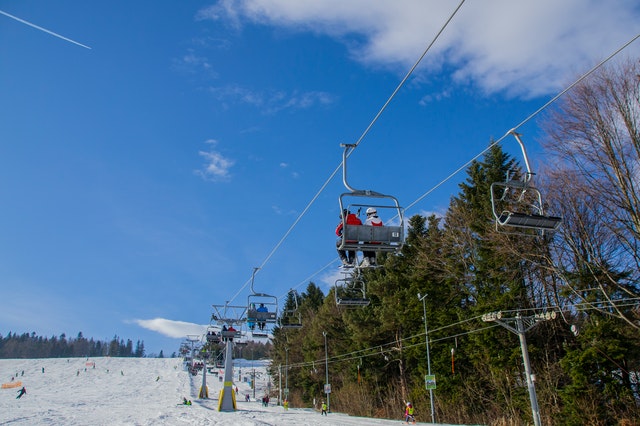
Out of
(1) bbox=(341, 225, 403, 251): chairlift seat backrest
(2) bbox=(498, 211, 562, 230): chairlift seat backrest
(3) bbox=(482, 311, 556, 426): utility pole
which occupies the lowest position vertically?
(3) bbox=(482, 311, 556, 426): utility pole

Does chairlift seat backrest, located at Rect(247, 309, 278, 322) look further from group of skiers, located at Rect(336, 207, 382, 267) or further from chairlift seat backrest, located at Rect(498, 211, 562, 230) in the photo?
chairlift seat backrest, located at Rect(498, 211, 562, 230)

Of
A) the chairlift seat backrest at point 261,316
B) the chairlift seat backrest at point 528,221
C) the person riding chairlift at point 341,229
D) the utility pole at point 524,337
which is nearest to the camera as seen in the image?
the chairlift seat backrest at point 528,221

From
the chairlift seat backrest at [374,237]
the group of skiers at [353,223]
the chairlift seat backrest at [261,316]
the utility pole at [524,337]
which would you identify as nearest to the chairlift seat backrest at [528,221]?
the chairlift seat backrest at [374,237]

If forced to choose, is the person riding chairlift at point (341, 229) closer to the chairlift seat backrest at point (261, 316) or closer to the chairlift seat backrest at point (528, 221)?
the chairlift seat backrest at point (528, 221)

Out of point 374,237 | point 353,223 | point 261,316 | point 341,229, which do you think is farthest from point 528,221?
point 261,316

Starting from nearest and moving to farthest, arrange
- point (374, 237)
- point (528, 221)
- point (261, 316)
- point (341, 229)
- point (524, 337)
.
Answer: point (528, 221) < point (374, 237) < point (341, 229) < point (524, 337) < point (261, 316)

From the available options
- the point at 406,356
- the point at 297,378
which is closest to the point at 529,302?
the point at 406,356

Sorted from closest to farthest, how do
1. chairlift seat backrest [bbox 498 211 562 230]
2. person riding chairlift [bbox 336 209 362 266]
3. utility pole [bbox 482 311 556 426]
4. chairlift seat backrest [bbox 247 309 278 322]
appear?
1. chairlift seat backrest [bbox 498 211 562 230]
2. person riding chairlift [bbox 336 209 362 266]
3. utility pole [bbox 482 311 556 426]
4. chairlift seat backrest [bbox 247 309 278 322]

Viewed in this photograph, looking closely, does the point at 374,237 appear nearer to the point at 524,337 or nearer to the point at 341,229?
the point at 341,229

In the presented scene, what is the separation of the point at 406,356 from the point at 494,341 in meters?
11.9

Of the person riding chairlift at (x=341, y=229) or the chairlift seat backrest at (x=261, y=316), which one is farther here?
the chairlift seat backrest at (x=261, y=316)

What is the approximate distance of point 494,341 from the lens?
28.7 m

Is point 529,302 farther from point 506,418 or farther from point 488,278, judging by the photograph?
point 506,418

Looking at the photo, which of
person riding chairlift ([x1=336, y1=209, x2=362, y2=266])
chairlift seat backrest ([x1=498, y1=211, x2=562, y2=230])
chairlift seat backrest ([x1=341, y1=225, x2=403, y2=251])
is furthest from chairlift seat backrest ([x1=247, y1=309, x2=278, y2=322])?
chairlift seat backrest ([x1=498, y1=211, x2=562, y2=230])
